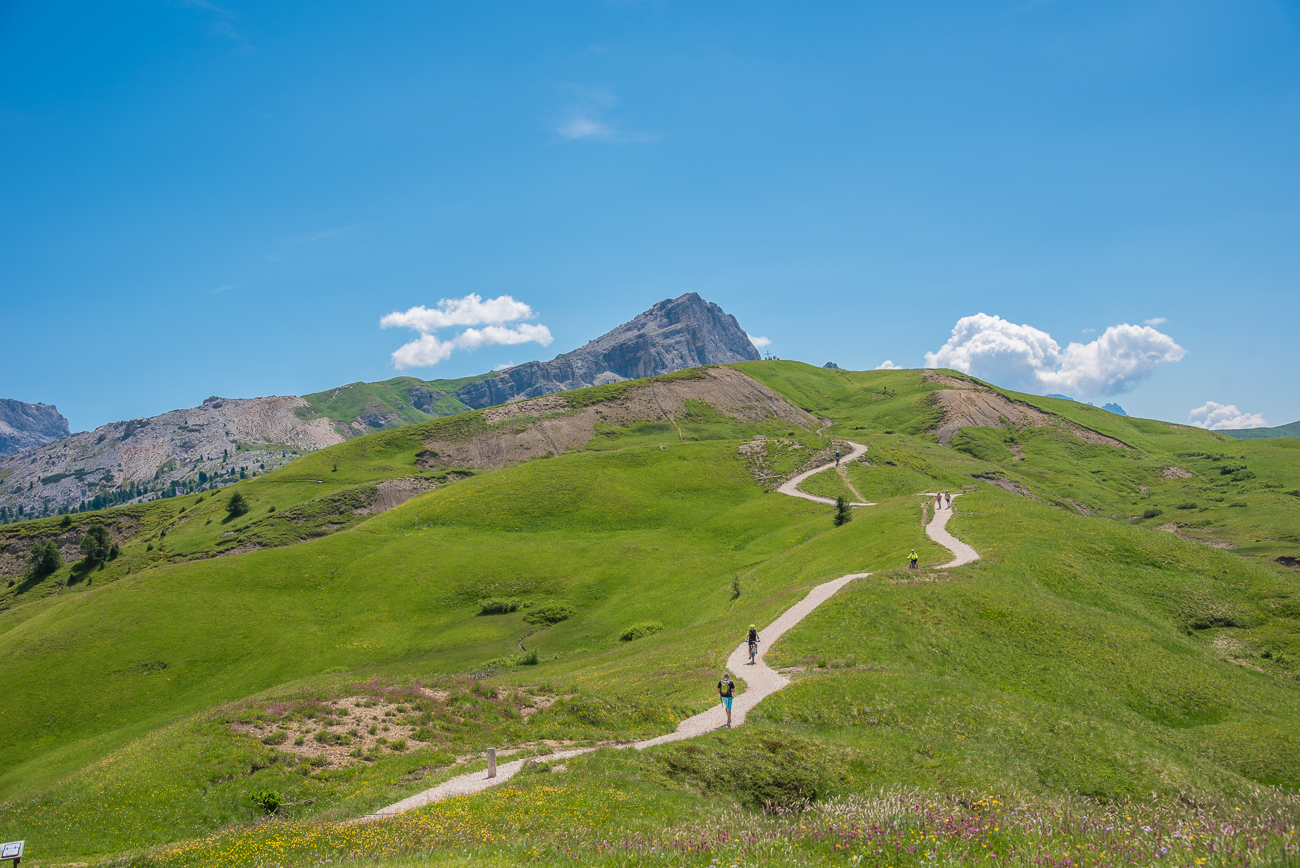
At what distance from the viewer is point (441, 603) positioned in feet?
251

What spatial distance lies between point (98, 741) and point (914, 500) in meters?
86.6

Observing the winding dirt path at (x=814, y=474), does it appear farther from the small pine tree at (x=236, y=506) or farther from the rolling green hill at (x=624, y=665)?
the small pine tree at (x=236, y=506)

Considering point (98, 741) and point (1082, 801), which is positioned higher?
point (1082, 801)

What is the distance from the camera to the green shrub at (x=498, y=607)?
74750 millimetres

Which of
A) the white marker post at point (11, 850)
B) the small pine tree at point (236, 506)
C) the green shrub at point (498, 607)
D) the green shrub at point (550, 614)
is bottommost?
the green shrub at point (550, 614)

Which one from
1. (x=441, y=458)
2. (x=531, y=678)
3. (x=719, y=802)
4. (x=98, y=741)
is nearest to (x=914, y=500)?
(x=531, y=678)

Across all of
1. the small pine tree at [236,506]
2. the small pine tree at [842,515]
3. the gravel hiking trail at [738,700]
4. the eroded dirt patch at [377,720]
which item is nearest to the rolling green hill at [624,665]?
the eroded dirt patch at [377,720]

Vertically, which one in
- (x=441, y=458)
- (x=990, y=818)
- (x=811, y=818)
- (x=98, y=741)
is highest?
(x=441, y=458)

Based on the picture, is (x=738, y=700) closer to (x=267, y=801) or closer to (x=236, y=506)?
(x=267, y=801)

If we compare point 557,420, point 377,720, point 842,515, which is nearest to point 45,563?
point 557,420

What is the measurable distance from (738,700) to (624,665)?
53.7 feet

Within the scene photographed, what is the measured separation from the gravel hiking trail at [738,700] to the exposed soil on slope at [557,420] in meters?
119

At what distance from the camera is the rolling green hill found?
20.5m

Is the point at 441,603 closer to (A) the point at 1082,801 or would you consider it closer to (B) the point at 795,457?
(A) the point at 1082,801
